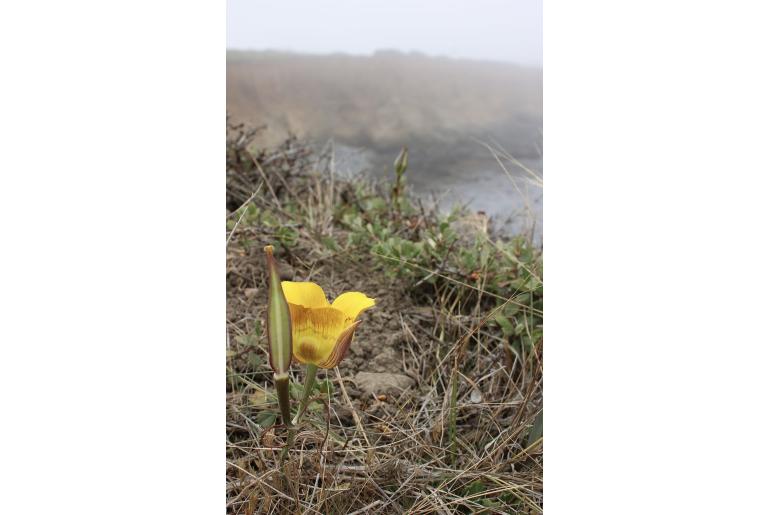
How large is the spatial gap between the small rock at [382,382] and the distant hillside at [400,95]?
45cm

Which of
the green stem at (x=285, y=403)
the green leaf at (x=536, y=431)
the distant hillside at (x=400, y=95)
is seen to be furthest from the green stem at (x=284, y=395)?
the distant hillside at (x=400, y=95)

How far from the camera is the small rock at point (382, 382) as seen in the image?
1.47 metres

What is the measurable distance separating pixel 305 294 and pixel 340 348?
0.12 meters

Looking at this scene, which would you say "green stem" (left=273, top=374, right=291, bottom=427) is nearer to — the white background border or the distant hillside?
the white background border

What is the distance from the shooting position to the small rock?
147 centimetres

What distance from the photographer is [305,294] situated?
1427 millimetres

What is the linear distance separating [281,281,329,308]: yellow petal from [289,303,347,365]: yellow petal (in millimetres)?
40

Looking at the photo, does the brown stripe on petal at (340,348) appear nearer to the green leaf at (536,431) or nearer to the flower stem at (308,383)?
the flower stem at (308,383)

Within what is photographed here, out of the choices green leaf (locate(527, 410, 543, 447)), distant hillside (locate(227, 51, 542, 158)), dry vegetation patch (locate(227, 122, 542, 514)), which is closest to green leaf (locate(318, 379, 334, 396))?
dry vegetation patch (locate(227, 122, 542, 514))
